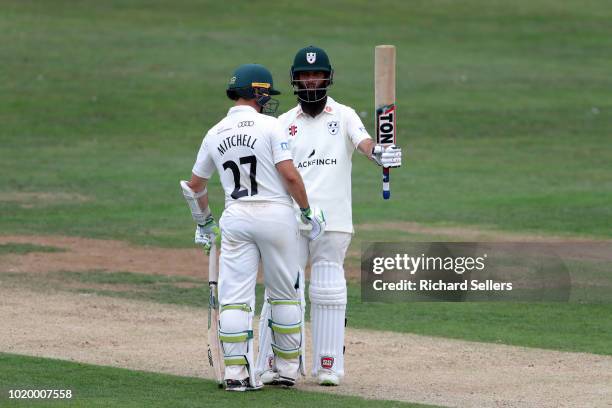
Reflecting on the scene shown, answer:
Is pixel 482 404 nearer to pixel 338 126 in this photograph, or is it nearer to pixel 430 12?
pixel 338 126

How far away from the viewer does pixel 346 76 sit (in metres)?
32.1

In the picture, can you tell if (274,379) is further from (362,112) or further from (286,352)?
(362,112)

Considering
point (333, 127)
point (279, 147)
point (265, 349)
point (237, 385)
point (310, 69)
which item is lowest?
point (237, 385)

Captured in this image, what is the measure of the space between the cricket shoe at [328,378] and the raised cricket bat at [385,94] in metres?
1.56

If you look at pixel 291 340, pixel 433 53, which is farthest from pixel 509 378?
pixel 433 53

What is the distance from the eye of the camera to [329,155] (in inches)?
350

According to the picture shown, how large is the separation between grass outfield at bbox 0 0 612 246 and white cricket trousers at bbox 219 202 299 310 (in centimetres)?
748

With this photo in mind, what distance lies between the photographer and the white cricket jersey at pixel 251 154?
27.3 feet

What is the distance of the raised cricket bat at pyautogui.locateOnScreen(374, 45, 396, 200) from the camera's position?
367 inches

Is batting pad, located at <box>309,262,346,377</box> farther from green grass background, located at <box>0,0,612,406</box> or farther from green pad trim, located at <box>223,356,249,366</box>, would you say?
green grass background, located at <box>0,0,612,406</box>

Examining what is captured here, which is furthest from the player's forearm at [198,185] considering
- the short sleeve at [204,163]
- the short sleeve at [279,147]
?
the short sleeve at [279,147]

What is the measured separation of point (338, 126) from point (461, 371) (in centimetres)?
200

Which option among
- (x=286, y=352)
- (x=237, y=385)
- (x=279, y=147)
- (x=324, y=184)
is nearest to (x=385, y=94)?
(x=324, y=184)

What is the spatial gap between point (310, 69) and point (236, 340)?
6.45ft
